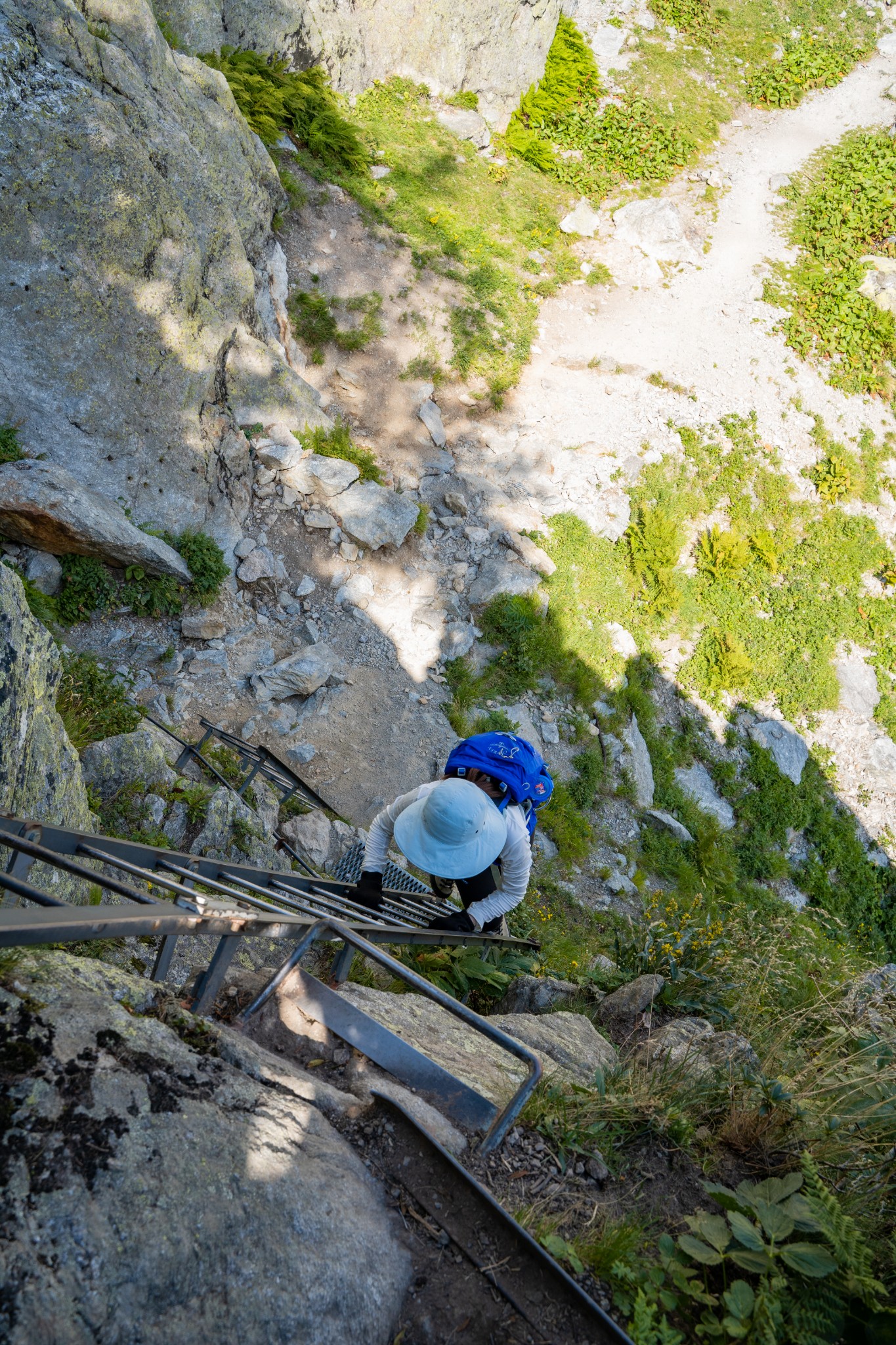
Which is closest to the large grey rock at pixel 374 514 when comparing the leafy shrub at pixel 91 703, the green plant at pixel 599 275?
the leafy shrub at pixel 91 703

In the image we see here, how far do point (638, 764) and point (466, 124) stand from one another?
1767 centimetres

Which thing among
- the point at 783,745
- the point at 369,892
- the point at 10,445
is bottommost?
the point at 783,745

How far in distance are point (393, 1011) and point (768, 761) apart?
1388cm

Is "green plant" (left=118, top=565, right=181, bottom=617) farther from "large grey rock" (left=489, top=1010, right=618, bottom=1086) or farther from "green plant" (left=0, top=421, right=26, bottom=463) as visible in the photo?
"large grey rock" (left=489, top=1010, right=618, bottom=1086)

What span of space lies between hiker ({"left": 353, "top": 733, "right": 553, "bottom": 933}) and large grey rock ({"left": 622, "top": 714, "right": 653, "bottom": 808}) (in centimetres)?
871

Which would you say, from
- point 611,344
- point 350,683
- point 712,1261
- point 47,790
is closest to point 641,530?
point 611,344

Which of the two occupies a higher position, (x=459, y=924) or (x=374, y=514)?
(x=459, y=924)

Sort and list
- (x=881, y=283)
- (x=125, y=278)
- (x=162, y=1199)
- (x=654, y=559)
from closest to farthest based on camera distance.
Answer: (x=162, y=1199), (x=125, y=278), (x=654, y=559), (x=881, y=283)

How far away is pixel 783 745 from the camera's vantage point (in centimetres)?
1606

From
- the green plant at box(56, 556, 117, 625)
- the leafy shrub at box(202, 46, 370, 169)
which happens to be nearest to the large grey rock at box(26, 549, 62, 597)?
the green plant at box(56, 556, 117, 625)

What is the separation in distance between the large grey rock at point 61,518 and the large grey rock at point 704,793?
1070 centimetres

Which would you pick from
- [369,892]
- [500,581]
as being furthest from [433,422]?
[369,892]

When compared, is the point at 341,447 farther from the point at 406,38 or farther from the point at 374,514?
the point at 406,38

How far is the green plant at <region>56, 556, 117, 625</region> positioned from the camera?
9.24 m
